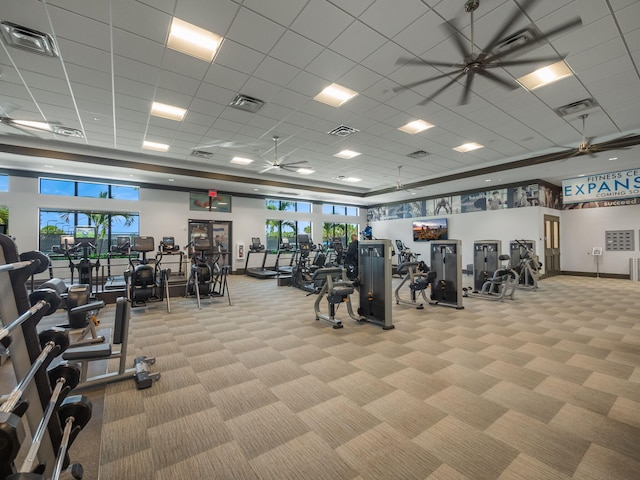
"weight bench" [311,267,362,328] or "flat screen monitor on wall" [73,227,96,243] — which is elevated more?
"flat screen monitor on wall" [73,227,96,243]

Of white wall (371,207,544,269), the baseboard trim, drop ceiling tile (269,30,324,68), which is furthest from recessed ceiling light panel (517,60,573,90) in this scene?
the baseboard trim

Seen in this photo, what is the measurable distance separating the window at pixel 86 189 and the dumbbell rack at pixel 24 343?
10.6 m

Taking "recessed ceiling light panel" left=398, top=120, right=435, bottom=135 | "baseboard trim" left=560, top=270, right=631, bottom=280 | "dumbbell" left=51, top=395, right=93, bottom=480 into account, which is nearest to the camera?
"dumbbell" left=51, top=395, right=93, bottom=480

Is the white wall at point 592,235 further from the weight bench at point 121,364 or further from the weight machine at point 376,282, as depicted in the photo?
the weight bench at point 121,364

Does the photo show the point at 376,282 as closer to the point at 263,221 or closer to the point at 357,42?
the point at 357,42

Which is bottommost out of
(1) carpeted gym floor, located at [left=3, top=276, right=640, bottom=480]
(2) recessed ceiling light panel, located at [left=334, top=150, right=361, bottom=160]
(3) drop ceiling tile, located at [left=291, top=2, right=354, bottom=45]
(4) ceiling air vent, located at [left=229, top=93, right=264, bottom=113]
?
(1) carpeted gym floor, located at [left=3, top=276, right=640, bottom=480]

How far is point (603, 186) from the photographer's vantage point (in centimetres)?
816

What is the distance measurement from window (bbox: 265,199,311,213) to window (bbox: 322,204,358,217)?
1.15 meters

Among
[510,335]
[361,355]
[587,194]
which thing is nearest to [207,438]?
[361,355]

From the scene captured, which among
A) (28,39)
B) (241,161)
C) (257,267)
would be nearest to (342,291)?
(28,39)

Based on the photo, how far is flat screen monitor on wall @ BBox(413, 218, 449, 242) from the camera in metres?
13.1

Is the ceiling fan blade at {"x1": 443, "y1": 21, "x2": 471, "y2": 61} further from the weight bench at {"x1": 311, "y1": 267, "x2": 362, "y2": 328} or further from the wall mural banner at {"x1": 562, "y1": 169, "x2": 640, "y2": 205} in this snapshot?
the wall mural banner at {"x1": 562, "y1": 169, "x2": 640, "y2": 205}

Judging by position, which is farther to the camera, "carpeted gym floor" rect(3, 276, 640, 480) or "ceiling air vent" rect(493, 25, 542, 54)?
"ceiling air vent" rect(493, 25, 542, 54)

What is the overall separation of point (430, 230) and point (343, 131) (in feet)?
29.1
